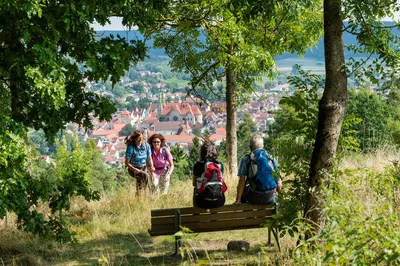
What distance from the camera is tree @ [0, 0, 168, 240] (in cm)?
595

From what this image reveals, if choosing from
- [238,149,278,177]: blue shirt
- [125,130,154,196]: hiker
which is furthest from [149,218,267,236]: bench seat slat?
[125,130,154,196]: hiker

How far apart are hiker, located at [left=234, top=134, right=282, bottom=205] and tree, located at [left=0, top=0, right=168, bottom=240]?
5.74 feet

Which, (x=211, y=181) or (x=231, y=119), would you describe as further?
(x=231, y=119)

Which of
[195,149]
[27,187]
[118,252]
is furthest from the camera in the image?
[195,149]

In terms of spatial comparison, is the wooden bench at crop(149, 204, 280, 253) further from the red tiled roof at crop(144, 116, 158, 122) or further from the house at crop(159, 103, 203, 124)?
the red tiled roof at crop(144, 116, 158, 122)

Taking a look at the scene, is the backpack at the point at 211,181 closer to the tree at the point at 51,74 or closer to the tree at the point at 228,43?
the tree at the point at 51,74

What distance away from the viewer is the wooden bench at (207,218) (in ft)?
21.9

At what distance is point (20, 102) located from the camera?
23.4 feet

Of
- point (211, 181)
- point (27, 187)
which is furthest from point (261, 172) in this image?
point (27, 187)

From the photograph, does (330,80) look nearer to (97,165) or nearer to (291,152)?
(291,152)

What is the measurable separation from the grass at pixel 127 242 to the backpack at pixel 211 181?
1.78 feet

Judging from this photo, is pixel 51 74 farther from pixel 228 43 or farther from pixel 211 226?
pixel 228 43

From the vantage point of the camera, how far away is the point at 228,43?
1117 cm

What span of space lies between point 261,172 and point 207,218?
0.81 meters
